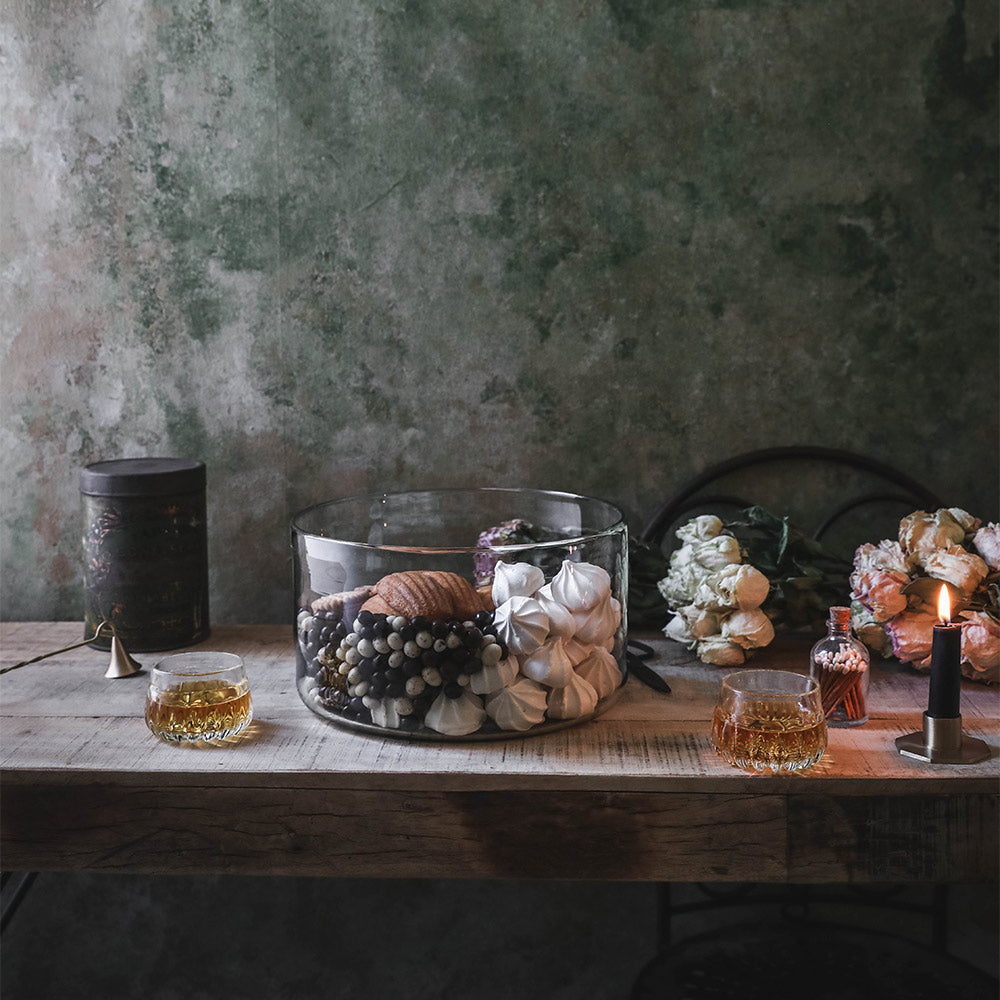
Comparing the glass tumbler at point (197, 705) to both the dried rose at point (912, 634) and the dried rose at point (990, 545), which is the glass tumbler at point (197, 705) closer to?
the dried rose at point (912, 634)

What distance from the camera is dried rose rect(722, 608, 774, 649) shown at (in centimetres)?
141

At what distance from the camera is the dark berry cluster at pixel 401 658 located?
1.15m

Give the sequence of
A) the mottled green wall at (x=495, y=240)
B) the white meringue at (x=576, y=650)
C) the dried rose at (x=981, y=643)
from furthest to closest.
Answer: the mottled green wall at (x=495, y=240) < the dried rose at (x=981, y=643) < the white meringue at (x=576, y=650)

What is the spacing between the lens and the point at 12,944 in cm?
184

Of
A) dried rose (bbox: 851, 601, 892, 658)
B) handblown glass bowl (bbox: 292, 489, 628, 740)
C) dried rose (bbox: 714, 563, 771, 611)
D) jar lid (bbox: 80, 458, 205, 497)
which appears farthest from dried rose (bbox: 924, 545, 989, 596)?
jar lid (bbox: 80, 458, 205, 497)

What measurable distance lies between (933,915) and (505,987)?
744mm

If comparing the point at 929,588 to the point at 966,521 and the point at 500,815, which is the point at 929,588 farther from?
the point at 500,815

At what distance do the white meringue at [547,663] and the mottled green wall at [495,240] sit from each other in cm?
56

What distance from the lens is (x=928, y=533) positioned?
1.41 meters

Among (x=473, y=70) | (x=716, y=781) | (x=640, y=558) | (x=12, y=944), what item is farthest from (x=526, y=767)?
(x=12, y=944)

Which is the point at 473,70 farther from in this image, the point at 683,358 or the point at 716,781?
the point at 716,781

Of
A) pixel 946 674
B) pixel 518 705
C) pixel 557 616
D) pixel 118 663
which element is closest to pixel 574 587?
pixel 557 616

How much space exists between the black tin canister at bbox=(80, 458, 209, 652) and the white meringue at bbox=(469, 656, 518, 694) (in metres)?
0.58

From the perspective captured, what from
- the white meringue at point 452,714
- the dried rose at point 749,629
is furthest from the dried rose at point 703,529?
the white meringue at point 452,714
